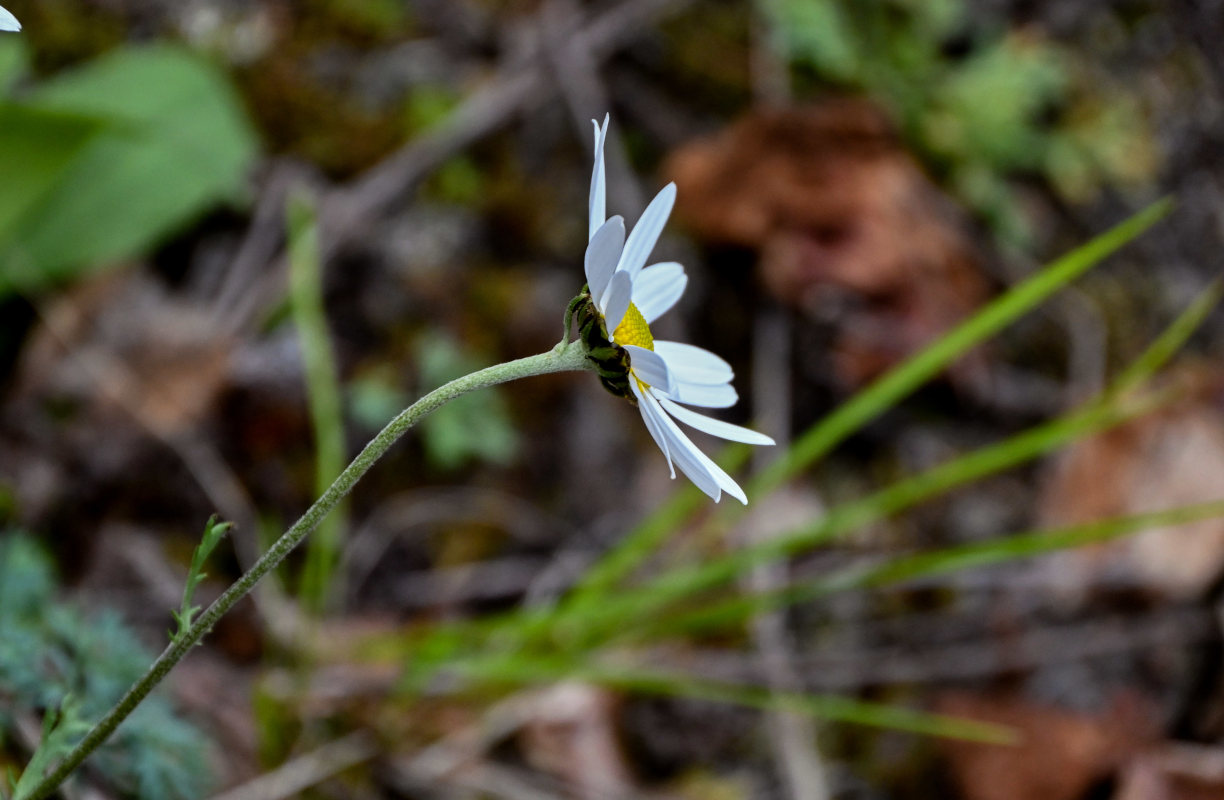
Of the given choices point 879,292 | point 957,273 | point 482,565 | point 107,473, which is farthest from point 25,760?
point 957,273

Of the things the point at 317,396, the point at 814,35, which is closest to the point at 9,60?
the point at 317,396

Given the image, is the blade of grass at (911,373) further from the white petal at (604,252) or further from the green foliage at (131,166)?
the green foliage at (131,166)

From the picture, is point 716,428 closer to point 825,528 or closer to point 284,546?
point 284,546

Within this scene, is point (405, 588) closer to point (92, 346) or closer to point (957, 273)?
point (92, 346)

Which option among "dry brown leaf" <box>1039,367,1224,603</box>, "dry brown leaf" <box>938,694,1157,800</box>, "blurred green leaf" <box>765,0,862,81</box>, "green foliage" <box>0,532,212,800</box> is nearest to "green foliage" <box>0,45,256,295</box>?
"green foliage" <box>0,532,212,800</box>

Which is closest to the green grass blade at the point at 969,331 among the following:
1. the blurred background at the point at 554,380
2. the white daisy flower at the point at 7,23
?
the blurred background at the point at 554,380

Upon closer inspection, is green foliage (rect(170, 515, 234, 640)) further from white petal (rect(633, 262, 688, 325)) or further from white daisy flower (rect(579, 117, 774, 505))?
white petal (rect(633, 262, 688, 325))

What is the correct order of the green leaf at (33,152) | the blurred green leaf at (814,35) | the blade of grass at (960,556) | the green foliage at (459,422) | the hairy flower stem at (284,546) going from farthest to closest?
the blurred green leaf at (814,35)
the green foliage at (459,422)
the green leaf at (33,152)
the blade of grass at (960,556)
the hairy flower stem at (284,546)
